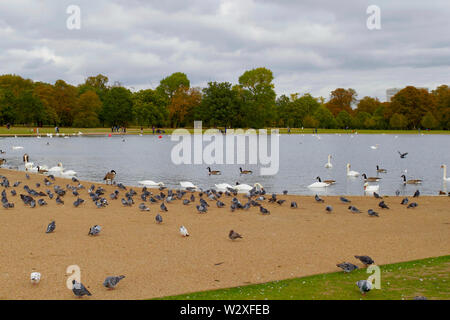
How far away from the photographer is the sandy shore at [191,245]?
8727mm

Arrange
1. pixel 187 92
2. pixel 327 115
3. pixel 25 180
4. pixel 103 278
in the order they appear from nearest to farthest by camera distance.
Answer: pixel 103 278
pixel 25 180
pixel 187 92
pixel 327 115

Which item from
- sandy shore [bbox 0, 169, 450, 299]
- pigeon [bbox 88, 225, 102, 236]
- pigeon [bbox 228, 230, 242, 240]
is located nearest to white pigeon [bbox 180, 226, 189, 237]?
sandy shore [bbox 0, 169, 450, 299]

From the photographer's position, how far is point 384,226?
14211mm

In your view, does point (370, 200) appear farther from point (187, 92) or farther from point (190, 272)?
point (187, 92)

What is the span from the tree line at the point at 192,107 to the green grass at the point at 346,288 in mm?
112116

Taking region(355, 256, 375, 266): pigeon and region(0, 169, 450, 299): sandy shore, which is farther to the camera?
region(355, 256, 375, 266): pigeon

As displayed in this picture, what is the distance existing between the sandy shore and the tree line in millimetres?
104775

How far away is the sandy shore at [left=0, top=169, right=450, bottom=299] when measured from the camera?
28.6ft

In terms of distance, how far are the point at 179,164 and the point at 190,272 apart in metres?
32.4

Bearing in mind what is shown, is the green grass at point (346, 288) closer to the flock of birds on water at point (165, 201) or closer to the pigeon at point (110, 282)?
the flock of birds on water at point (165, 201)

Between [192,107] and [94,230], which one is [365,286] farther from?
[192,107]

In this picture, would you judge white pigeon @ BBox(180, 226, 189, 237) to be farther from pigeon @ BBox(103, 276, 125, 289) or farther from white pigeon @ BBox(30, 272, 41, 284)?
white pigeon @ BBox(30, 272, 41, 284)

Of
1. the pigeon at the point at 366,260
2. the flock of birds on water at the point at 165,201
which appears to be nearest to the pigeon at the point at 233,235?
the flock of birds on water at the point at 165,201
